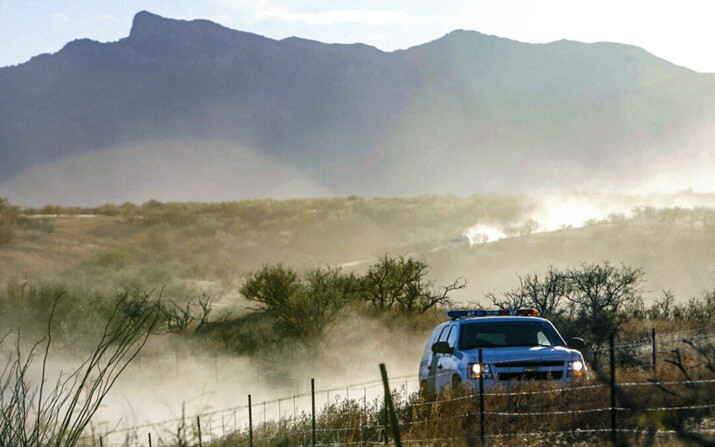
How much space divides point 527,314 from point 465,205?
112284mm

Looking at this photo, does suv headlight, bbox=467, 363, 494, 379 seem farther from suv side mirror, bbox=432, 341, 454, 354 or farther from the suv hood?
suv side mirror, bbox=432, 341, 454, 354

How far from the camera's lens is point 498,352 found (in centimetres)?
1411

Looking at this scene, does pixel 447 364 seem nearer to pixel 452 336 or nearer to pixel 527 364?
pixel 452 336

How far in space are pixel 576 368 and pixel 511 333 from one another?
1.55 m

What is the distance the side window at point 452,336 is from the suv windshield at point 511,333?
12 cm

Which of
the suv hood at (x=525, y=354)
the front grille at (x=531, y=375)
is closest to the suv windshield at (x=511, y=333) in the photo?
the suv hood at (x=525, y=354)

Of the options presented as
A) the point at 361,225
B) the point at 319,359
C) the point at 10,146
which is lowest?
the point at 319,359

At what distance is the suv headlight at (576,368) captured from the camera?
14.1 meters

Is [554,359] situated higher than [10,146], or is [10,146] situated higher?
[10,146]

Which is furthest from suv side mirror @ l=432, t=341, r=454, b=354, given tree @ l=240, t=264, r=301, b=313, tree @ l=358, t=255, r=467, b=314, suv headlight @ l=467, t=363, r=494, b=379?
tree @ l=240, t=264, r=301, b=313

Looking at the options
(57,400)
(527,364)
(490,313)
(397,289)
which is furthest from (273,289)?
(57,400)

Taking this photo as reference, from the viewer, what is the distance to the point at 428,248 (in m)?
91.5

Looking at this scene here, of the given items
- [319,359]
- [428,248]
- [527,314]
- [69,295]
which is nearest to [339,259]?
[428,248]

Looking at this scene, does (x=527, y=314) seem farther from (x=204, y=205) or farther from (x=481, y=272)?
(x=204, y=205)
